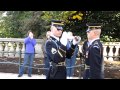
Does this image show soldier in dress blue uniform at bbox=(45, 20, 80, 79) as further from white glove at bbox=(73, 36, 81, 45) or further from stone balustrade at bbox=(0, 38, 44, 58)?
stone balustrade at bbox=(0, 38, 44, 58)

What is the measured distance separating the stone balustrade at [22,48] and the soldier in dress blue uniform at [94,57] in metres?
0.36

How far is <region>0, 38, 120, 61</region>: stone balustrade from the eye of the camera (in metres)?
7.29

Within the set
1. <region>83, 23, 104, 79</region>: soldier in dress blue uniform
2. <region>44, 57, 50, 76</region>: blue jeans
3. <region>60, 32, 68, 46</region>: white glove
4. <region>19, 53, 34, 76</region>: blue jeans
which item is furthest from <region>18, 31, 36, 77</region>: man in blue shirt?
<region>83, 23, 104, 79</region>: soldier in dress blue uniform

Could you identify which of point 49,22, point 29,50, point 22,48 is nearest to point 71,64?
point 49,22

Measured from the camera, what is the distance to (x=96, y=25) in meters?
6.94

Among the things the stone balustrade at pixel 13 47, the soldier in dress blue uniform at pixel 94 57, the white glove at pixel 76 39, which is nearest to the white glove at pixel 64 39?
the white glove at pixel 76 39

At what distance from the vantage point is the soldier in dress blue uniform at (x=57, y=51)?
22.2 ft

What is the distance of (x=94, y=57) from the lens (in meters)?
6.70

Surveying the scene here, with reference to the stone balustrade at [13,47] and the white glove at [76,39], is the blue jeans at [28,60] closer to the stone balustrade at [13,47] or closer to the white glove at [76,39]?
the stone balustrade at [13,47]

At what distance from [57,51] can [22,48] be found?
3.35 ft

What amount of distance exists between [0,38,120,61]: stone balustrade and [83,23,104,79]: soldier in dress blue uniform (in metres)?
0.36
